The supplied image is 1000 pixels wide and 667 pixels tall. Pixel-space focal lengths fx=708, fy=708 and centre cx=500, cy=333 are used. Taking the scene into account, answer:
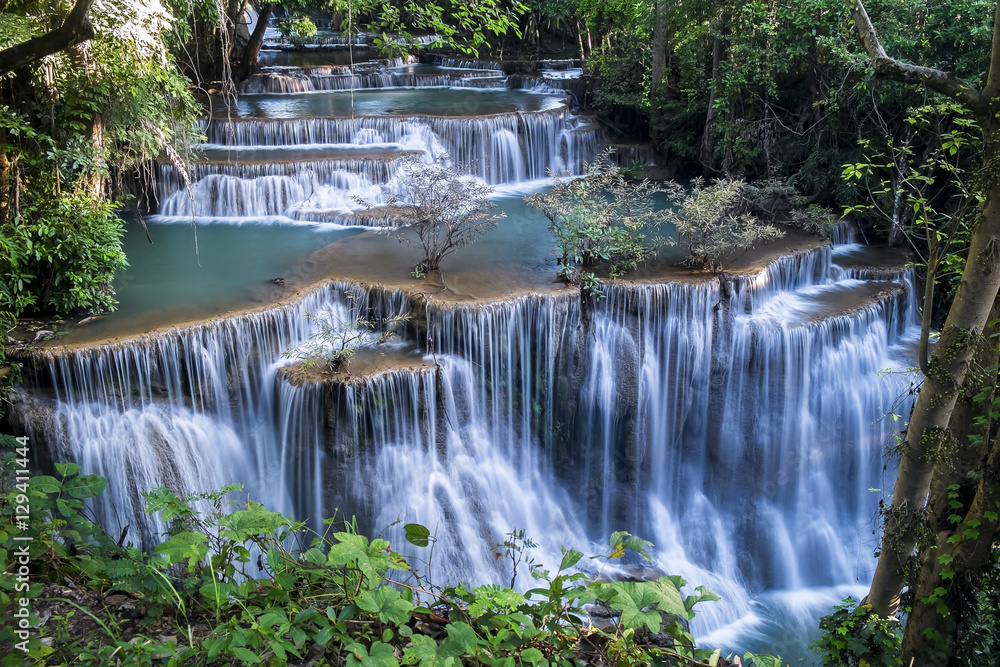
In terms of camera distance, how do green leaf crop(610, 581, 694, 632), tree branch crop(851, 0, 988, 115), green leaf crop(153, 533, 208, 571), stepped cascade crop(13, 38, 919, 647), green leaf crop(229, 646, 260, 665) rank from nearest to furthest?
green leaf crop(229, 646, 260, 665), green leaf crop(610, 581, 694, 632), green leaf crop(153, 533, 208, 571), tree branch crop(851, 0, 988, 115), stepped cascade crop(13, 38, 919, 647)

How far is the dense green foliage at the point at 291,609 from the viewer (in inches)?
108

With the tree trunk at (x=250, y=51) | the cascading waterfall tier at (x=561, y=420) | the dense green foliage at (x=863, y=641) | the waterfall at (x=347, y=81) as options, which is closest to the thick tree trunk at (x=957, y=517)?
the dense green foliage at (x=863, y=641)

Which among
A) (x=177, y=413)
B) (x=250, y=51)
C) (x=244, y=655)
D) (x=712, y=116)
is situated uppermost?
(x=250, y=51)

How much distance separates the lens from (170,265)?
995 cm

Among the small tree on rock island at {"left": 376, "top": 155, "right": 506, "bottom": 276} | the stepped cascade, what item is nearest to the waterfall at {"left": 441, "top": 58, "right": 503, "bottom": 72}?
the small tree on rock island at {"left": 376, "top": 155, "right": 506, "bottom": 276}

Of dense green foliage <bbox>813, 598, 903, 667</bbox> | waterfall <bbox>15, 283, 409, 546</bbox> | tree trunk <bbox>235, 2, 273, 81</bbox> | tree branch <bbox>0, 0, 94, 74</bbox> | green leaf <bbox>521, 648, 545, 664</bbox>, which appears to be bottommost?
dense green foliage <bbox>813, 598, 903, 667</bbox>

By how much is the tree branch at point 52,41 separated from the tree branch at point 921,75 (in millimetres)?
4923

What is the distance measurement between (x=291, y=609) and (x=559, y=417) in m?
6.40

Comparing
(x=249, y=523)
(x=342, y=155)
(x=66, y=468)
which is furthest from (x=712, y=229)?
(x=66, y=468)

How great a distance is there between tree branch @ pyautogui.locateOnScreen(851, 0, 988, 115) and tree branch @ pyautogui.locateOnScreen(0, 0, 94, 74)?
4.92 meters

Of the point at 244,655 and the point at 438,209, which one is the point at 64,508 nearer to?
the point at 244,655

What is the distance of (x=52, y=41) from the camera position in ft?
13.8

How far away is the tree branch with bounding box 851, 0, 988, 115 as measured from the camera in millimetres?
4258

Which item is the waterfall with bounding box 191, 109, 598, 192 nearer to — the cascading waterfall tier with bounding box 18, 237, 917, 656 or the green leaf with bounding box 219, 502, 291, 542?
the cascading waterfall tier with bounding box 18, 237, 917, 656
